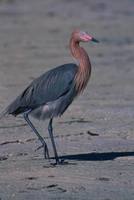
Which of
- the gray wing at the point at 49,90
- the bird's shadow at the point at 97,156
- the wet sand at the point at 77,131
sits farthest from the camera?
the bird's shadow at the point at 97,156

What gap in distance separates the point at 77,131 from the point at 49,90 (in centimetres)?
230

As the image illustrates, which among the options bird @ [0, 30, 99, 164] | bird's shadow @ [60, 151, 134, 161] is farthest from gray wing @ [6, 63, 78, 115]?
bird's shadow @ [60, 151, 134, 161]

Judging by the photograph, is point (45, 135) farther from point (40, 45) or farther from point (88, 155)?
point (40, 45)

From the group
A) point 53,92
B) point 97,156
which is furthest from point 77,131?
point 53,92

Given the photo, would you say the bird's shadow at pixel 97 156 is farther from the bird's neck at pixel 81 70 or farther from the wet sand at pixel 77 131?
the bird's neck at pixel 81 70

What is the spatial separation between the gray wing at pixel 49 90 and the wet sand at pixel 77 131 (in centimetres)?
63

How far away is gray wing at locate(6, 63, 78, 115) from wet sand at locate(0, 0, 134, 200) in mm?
634

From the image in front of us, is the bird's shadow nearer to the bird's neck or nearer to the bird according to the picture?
the bird

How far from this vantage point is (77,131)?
48.1 feet

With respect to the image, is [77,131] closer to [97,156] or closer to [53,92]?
[97,156]

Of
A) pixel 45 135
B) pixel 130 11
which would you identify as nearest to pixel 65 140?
pixel 45 135

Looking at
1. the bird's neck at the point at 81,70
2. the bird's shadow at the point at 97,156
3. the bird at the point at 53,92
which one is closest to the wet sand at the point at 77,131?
the bird's shadow at the point at 97,156

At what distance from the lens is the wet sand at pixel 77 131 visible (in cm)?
1099

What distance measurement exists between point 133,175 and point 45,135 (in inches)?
123
